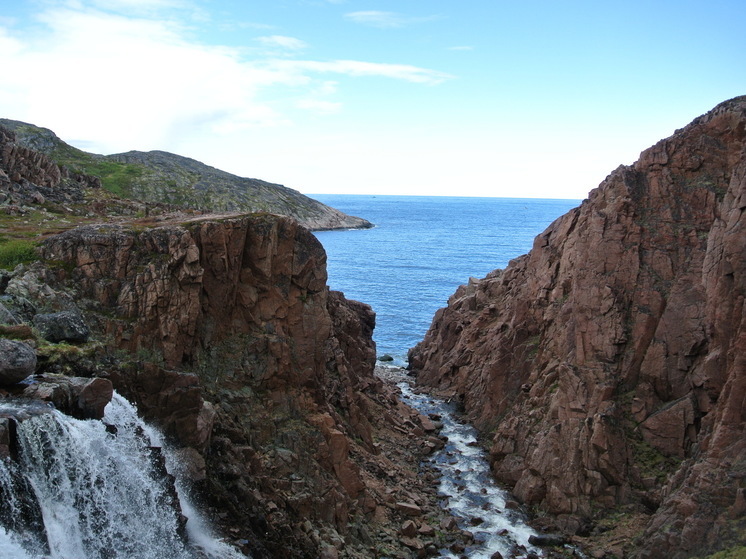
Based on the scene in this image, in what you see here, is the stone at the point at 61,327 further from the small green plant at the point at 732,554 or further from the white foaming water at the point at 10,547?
the small green plant at the point at 732,554

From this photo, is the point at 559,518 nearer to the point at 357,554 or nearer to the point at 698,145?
the point at 357,554

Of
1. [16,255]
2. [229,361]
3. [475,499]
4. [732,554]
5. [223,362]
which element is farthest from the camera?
[475,499]

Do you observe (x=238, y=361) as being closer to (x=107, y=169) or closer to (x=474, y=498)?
(x=474, y=498)

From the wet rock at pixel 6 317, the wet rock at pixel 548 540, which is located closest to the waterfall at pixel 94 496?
the wet rock at pixel 6 317

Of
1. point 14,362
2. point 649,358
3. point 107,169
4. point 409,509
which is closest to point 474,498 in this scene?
point 409,509

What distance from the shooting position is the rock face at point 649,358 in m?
32.6

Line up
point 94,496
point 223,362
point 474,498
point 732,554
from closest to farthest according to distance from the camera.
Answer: point 94,496 < point 732,554 < point 223,362 < point 474,498

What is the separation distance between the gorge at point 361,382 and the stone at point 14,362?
8 centimetres

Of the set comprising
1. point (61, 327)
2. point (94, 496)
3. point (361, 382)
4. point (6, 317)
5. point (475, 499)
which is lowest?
point (475, 499)

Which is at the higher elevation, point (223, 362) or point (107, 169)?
point (107, 169)

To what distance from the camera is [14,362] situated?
78.5 feet

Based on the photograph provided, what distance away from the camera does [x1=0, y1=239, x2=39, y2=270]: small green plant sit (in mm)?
33844

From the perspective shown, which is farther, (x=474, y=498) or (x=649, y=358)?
(x=474, y=498)

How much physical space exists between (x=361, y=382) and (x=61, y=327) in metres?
27.6
